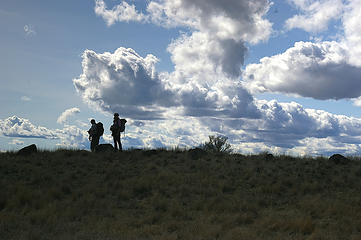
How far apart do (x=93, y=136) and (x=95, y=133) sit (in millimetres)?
346

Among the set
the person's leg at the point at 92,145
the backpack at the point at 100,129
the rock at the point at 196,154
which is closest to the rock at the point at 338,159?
the rock at the point at 196,154

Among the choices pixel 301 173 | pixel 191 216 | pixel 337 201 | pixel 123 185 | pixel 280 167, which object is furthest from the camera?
pixel 280 167

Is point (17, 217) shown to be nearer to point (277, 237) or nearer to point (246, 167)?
point (277, 237)

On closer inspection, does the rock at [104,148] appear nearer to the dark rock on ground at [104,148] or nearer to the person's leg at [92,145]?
the dark rock on ground at [104,148]

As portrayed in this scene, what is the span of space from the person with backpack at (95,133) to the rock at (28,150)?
3974 millimetres

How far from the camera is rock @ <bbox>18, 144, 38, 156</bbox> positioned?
75.8ft

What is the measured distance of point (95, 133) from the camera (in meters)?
23.8

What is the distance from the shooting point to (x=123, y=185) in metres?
16.0

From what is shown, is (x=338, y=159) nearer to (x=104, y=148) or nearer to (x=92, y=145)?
(x=104, y=148)

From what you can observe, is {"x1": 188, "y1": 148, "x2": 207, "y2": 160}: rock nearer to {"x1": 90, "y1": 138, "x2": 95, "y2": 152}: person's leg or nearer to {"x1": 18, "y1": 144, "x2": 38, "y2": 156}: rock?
{"x1": 90, "y1": 138, "x2": 95, "y2": 152}: person's leg

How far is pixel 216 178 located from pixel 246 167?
3.42 meters

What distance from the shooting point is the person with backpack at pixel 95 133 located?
23609 mm

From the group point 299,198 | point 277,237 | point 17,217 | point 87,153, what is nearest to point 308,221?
point 277,237

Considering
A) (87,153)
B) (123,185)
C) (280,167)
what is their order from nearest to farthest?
1. (123,185)
2. (280,167)
3. (87,153)
